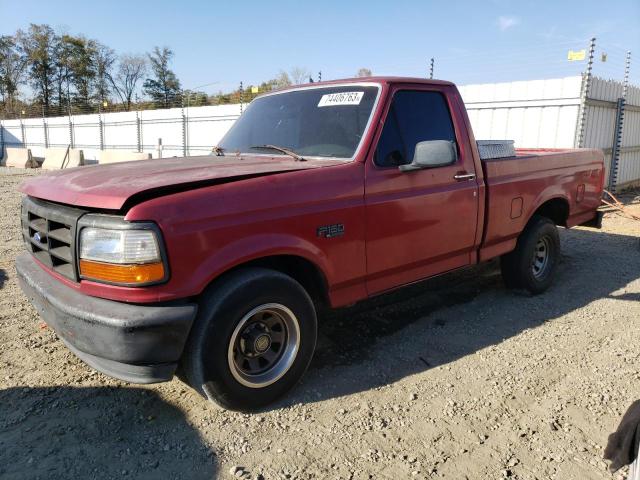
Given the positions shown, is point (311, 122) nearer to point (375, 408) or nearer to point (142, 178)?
point (142, 178)

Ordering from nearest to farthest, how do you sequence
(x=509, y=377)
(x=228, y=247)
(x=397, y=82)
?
(x=228, y=247)
(x=509, y=377)
(x=397, y=82)

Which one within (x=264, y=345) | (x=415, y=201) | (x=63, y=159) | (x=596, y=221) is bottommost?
(x=264, y=345)

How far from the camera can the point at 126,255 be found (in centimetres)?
245

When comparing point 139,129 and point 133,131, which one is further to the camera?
point 133,131

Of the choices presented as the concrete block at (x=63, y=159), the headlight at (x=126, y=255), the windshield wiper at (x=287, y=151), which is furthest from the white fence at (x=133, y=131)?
the headlight at (x=126, y=255)

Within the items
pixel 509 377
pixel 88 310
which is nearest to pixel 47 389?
pixel 88 310

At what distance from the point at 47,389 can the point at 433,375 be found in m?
2.63

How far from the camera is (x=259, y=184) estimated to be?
2.82 metres

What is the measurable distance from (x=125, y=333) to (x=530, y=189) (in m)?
3.95

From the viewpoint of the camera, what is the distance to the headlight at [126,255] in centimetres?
243

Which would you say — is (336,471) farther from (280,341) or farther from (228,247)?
(228,247)

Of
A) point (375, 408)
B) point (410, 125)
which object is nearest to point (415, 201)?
point (410, 125)

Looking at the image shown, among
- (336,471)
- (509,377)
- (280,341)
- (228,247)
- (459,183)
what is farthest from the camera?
(459,183)

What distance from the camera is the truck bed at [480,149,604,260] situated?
4352 millimetres
